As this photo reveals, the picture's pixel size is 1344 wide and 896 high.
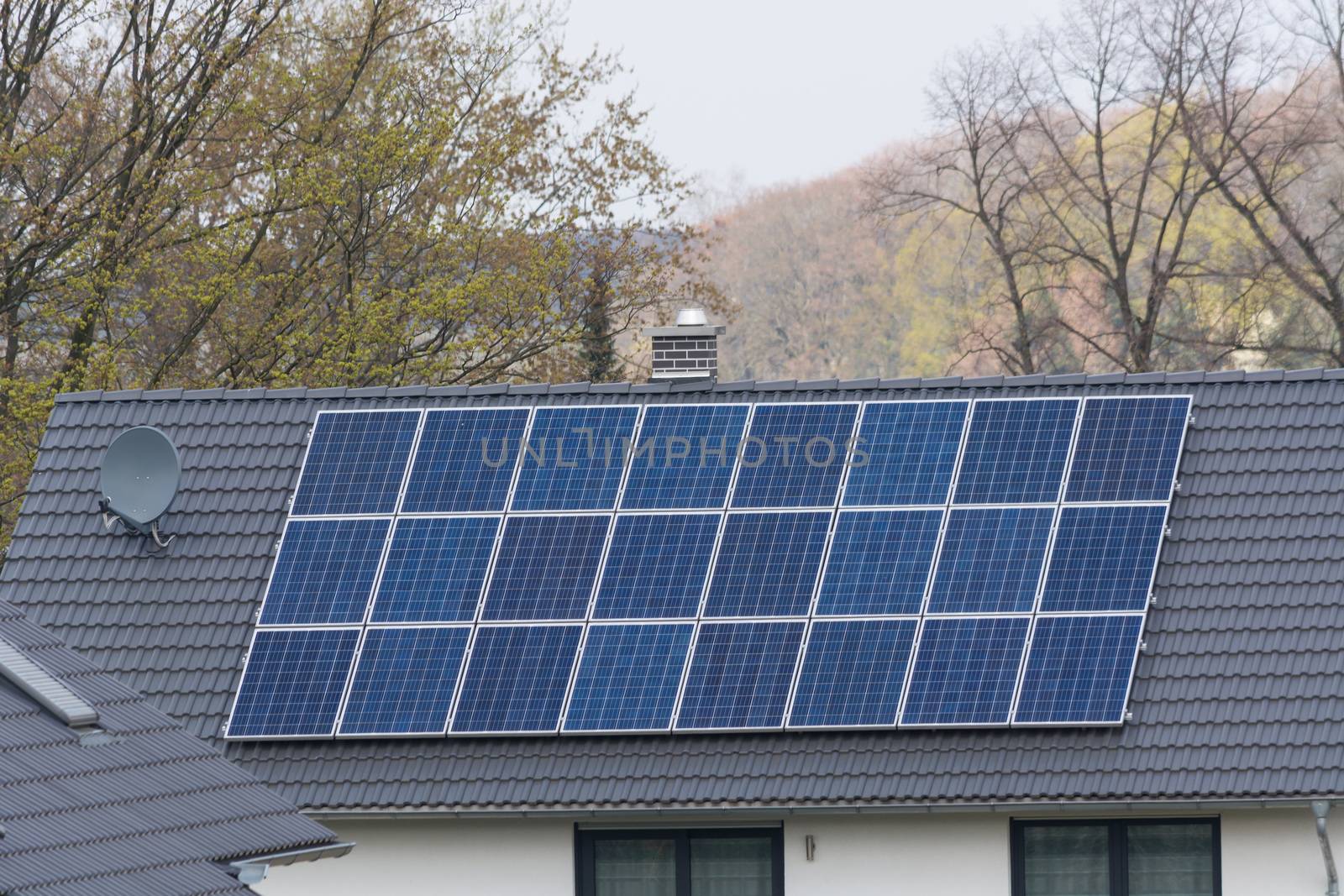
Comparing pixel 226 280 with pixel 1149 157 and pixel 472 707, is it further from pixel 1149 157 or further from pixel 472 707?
pixel 1149 157

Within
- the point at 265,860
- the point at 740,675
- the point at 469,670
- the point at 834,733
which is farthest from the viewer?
the point at 469,670

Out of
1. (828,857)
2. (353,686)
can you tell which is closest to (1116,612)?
(828,857)

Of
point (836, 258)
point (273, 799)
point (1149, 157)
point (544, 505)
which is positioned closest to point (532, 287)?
point (1149, 157)

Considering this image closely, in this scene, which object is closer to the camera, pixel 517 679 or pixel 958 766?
pixel 958 766

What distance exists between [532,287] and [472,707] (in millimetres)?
21243

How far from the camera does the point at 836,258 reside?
9794 cm

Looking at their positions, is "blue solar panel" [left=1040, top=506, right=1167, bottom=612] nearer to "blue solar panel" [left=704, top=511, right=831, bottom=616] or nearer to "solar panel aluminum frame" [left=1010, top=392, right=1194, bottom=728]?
"solar panel aluminum frame" [left=1010, top=392, right=1194, bottom=728]

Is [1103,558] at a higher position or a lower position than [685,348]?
lower

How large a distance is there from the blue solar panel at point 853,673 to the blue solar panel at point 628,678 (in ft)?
3.35

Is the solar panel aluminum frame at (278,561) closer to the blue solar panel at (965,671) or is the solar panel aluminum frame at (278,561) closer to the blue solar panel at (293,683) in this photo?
the blue solar panel at (293,683)

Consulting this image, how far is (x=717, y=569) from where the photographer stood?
15.1 m

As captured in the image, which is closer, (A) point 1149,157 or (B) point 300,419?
(B) point 300,419

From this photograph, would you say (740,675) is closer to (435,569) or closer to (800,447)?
(800,447)

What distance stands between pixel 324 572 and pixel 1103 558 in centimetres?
653
